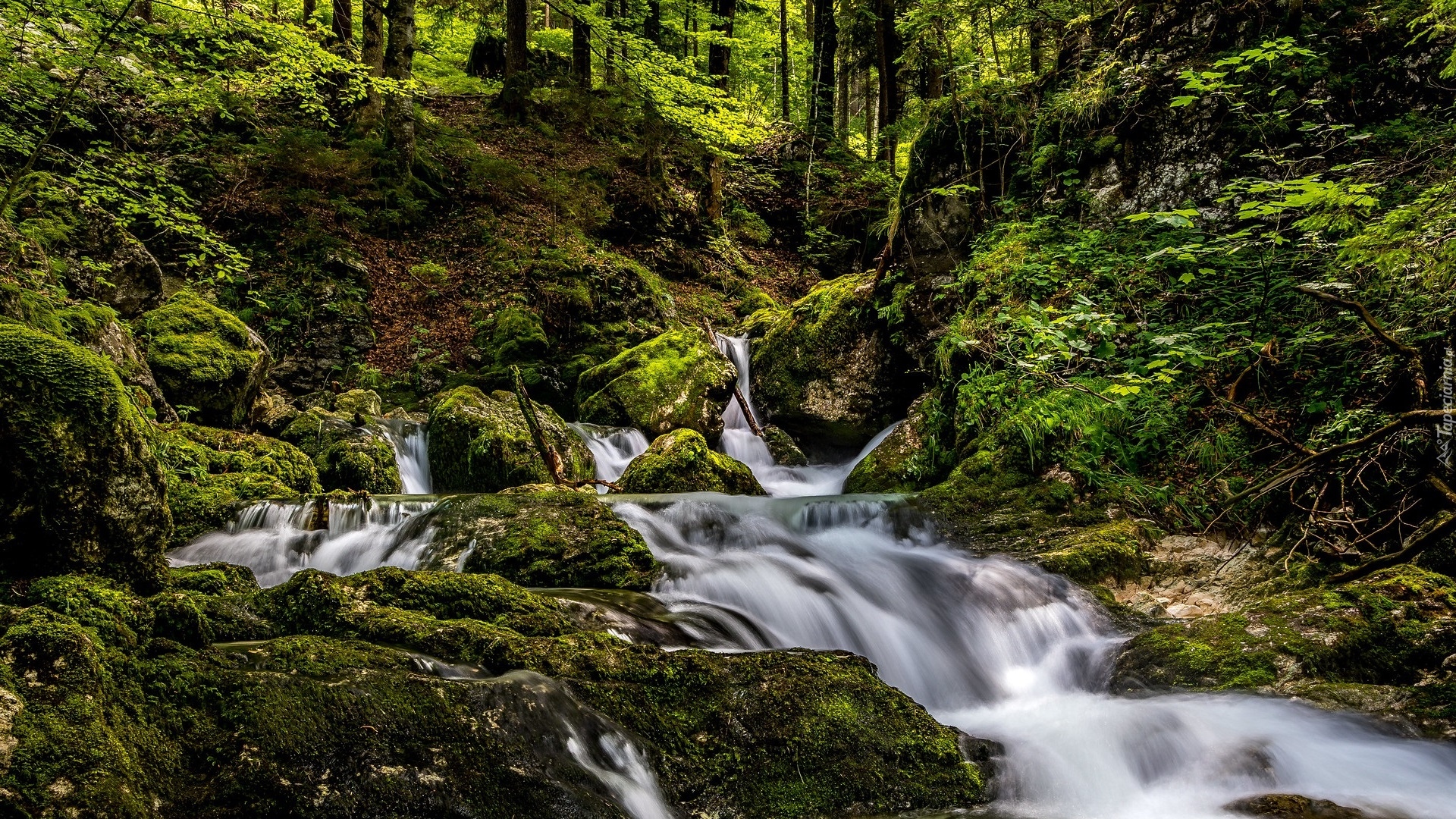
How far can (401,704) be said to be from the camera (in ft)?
8.14

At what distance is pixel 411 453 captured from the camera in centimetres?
875

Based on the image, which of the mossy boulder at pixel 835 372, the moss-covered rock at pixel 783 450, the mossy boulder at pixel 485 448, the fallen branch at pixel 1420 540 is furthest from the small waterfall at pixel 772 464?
the fallen branch at pixel 1420 540

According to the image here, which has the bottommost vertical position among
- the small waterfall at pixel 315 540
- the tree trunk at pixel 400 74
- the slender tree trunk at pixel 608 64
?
the small waterfall at pixel 315 540

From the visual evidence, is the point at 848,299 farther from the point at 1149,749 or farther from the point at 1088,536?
the point at 1149,749

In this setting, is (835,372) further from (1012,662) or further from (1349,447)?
(1349,447)

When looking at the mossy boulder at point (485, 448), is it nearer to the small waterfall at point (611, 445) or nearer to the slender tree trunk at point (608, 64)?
the small waterfall at point (611, 445)

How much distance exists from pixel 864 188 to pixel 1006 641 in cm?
1476

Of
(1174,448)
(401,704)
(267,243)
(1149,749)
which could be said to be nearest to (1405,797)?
(1149,749)

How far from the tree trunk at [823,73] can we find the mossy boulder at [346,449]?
1476 centimetres

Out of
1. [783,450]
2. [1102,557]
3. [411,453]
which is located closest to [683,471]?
[783,450]

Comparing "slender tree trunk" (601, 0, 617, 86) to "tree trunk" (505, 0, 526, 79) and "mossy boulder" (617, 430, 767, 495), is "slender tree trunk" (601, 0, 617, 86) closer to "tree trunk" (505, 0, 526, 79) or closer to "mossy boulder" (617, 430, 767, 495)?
"tree trunk" (505, 0, 526, 79)

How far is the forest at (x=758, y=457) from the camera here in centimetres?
267

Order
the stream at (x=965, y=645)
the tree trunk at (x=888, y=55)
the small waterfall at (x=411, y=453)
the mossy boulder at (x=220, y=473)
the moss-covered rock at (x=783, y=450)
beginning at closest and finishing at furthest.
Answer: the stream at (x=965, y=645) → the mossy boulder at (x=220, y=473) → the small waterfall at (x=411, y=453) → the moss-covered rock at (x=783, y=450) → the tree trunk at (x=888, y=55)

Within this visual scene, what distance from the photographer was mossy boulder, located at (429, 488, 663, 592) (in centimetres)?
494
